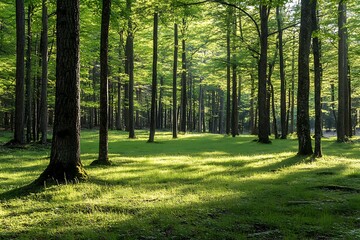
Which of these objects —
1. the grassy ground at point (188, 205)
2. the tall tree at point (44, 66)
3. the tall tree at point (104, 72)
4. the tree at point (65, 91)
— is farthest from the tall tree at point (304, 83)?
the tall tree at point (44, 66)

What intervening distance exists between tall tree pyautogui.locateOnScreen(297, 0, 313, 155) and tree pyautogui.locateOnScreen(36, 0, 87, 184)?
905cm

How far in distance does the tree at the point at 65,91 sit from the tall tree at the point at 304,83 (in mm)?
9052

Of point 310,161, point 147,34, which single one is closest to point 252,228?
point 310,161

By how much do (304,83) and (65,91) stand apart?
9.43m

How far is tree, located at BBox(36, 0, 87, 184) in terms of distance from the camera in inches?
309

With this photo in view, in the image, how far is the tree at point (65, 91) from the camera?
7840 mm

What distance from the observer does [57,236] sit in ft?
16.0

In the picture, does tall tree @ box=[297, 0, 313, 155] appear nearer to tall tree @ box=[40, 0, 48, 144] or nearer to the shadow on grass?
the shadow on grass

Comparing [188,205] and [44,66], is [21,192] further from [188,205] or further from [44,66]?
[44,66]

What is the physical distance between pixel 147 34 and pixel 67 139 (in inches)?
1170

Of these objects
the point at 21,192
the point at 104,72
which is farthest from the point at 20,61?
the point at 21,192

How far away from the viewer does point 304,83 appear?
13242 millimetres

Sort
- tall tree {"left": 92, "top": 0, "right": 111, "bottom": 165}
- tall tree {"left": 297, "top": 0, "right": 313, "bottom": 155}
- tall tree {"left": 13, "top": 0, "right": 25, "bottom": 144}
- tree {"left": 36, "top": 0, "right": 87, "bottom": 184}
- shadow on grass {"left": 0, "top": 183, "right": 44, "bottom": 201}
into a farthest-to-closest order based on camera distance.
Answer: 1. tall tree {"left": 13, "top": 0, "right": 25, "bottom": 144}
2. tall tree {"left": 297, "top": 0, "right": 313, "bottom": 155}
3. tall tree {"left": 92, "top": 0, "right": 111, "bottom": 165}
4. tree {"left": 36, "top": 0, "right": 87, "bottom": 184}
5. shadow on grass {"left": 0, "top": 183, "right": 44, "bottom": 201}

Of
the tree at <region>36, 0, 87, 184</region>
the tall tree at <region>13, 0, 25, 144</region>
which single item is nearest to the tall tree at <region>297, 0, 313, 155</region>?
the tree at <region>36, 0, 87, 184</region>
